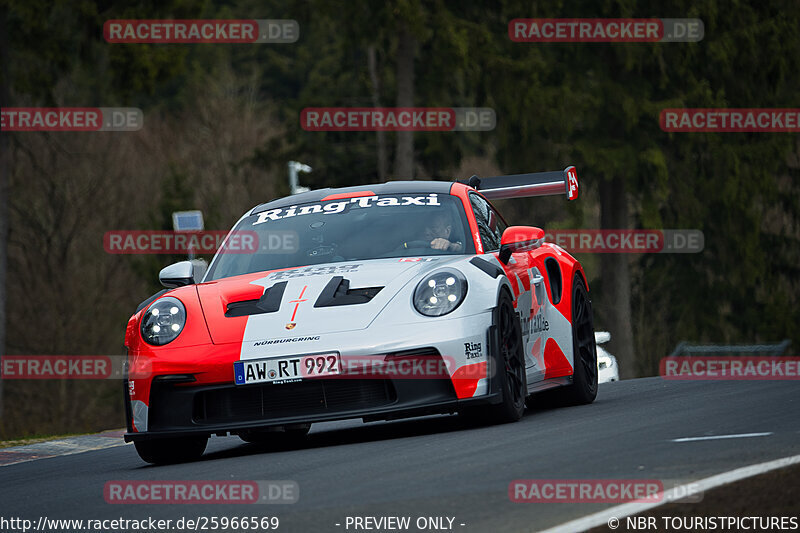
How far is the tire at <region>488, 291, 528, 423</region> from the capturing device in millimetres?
7962

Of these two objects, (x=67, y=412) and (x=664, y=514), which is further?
(x=67, y=412)

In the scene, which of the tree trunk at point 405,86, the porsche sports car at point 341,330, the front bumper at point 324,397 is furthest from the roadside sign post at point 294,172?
the front bumper at point 324,397

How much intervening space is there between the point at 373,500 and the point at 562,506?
820 mm

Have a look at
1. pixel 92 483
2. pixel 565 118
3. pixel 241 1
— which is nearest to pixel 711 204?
pixel 565 118

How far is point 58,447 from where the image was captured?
11.0 m

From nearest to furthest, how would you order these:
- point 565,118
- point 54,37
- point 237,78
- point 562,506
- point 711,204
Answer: point 562,506 → point 54,37 → point 565,118 → point 711,204 → point 237,78

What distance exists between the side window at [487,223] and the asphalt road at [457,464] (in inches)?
45.9

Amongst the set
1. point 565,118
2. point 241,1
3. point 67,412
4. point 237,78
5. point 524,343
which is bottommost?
point 67,412

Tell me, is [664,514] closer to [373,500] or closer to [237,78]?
[373,500]

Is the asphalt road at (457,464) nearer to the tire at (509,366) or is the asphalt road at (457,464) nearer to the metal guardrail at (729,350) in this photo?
the tire at (509,366)

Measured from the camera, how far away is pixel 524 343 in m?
8.65

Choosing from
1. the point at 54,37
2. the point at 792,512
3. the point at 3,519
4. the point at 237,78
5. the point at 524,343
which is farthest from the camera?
the point at 237,78

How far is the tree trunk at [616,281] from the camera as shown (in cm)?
3045

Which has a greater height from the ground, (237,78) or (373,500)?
(237,78)
